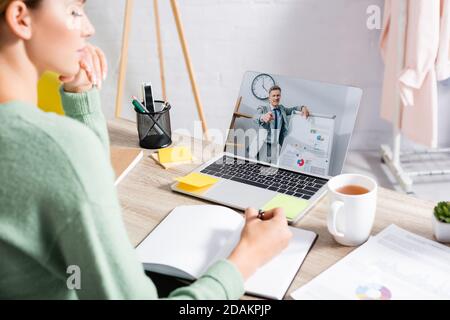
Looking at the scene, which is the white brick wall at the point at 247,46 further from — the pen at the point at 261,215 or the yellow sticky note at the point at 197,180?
the pen at the point at 261,215

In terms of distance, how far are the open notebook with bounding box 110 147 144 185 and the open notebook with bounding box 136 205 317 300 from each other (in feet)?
0.83

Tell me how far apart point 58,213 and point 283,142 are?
0.68 meters

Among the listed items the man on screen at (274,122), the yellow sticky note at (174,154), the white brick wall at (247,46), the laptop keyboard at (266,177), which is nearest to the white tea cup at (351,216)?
the laptop keyboard at (266,177)

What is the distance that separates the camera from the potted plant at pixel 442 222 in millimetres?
951

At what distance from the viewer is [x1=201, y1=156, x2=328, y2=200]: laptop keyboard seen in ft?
3.82

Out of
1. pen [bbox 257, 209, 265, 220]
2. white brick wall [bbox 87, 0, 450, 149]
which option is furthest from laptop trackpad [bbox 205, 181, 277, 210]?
white brick wall [bbox 87, 0, 450, 149]

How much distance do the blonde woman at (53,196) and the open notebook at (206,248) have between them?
56 mm

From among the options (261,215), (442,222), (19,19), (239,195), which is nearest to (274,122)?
(239,195)

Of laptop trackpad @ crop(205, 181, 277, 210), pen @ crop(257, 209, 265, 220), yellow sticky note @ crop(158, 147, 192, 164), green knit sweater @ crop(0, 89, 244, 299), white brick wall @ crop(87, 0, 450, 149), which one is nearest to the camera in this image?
green knit sweater @ crop(0, 89, 244, 299)

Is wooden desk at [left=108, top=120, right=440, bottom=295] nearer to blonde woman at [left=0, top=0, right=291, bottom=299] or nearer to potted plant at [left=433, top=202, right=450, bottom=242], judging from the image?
potted plant at [left=433, top=202, right=450, bottom=242]

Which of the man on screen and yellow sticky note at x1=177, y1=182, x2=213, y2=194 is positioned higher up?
the man on screen

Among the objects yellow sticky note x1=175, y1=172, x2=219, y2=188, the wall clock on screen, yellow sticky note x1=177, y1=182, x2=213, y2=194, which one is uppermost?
the wall clock on screen

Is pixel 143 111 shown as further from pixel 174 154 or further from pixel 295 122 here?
pixel 295 122

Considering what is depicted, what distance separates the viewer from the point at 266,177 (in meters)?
1.23
